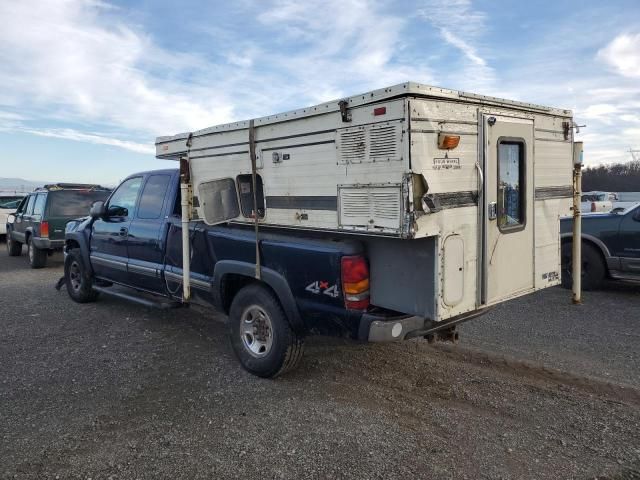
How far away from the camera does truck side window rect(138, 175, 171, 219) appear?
20.0 ft

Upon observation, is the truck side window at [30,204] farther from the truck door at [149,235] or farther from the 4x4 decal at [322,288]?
the 4x4 decal at [322,288]

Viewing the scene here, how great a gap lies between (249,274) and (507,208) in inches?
86.6

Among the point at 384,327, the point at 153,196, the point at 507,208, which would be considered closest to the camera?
the point at 384,327

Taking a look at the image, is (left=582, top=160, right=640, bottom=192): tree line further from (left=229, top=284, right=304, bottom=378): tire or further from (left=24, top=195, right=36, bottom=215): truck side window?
(left=229, top=284, right=304, bottom=378): tire

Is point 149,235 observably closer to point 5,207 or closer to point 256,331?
point 256,331

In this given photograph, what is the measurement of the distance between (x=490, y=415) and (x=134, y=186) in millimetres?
4973

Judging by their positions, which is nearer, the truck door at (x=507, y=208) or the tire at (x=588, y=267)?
the truck door at (x=507, y=208)

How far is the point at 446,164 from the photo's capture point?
3621 mm

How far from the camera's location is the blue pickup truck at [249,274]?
3.86m

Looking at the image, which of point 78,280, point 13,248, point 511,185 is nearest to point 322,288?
point 511,185

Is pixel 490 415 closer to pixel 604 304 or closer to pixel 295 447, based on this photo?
pixel 295 447

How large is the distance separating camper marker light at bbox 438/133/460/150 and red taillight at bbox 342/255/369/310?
955 mm

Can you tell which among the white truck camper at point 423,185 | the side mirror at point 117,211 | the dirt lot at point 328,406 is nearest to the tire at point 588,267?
the dirt lot at point 328,406

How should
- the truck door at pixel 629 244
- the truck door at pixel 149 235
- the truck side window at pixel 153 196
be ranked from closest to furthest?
the truck door at pixel 149 235, the truck side window at pixel 153 196, the truck door at pixel 629 244
